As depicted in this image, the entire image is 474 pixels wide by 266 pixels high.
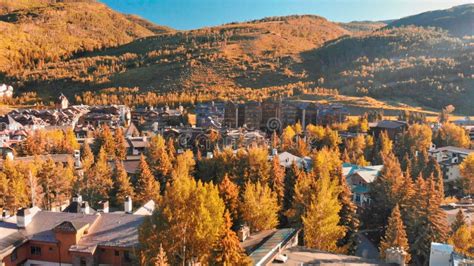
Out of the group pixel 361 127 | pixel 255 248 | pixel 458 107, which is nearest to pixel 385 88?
pixel 458 107

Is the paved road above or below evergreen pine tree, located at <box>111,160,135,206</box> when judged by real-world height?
below

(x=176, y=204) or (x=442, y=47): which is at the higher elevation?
(x=442, y=47)

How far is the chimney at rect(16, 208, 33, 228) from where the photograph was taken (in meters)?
25.8

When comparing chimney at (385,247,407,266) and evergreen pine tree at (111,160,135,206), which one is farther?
evergreen pine tree at (111,160,135,206)

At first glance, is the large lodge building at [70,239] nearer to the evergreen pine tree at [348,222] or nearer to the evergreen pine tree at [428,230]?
the evergreen pine tree at [348,222]

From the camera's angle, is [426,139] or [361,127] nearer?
[426,139]

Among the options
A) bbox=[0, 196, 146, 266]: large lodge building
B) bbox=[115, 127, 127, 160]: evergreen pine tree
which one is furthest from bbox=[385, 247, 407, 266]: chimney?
bbox=[115, 127, 127, 160]: evergreen pine tree

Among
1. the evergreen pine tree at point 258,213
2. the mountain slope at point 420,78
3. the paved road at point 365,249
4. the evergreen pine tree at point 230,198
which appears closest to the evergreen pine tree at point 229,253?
the evergreen pine tree at point 258,213

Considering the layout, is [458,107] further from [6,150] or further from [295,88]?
[6,150]

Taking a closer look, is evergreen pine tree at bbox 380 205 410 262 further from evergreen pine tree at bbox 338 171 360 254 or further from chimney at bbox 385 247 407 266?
chimney at bbox 385 247 407 266

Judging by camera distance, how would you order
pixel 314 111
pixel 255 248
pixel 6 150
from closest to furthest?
pixel 255 248
pixel 6 150
pixel 314 111

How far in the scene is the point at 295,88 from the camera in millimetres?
157375

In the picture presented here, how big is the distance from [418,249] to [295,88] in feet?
424

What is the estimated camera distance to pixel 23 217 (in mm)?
25969
